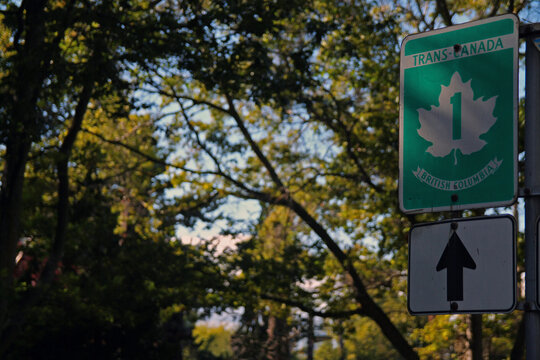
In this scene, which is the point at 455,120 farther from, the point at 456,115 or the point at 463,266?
the point at 463,266

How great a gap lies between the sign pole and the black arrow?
0.23 m

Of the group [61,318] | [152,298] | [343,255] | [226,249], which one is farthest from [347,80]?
[61,318]

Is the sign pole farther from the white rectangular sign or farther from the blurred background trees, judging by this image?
the blurred background trees

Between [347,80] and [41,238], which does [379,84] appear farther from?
[41,238]

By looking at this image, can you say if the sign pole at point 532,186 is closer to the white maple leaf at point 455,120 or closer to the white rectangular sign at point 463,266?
Answer: the white rectangular sign at point 463,266

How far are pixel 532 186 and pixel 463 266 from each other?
1.42 feet

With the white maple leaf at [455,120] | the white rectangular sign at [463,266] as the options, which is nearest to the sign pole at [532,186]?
the white rectangular sign at [463,266]

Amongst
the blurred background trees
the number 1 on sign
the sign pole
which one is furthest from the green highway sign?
the blurred background trees

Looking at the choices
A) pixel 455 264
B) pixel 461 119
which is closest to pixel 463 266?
pixel 455 264

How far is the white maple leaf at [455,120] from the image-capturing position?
2959 mm

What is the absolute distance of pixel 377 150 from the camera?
15336 millimetres

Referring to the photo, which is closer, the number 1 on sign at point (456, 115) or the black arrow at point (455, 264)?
the black arrow at point (455, 264)

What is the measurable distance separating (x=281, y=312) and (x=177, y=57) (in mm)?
7103

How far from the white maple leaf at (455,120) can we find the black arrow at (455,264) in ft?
1.15
